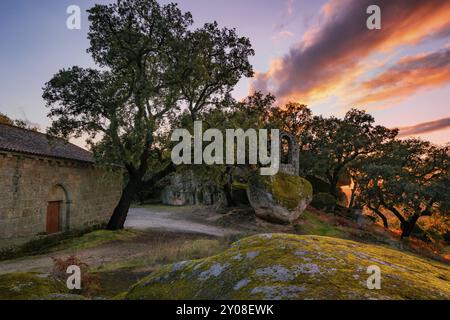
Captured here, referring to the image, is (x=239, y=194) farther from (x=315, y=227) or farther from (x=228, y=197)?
(x=315, y=227)

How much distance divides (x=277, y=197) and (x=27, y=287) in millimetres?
21480

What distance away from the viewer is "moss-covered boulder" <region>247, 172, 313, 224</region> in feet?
79.0

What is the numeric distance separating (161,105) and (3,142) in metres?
9.40

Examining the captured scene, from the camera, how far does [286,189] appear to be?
25094mm

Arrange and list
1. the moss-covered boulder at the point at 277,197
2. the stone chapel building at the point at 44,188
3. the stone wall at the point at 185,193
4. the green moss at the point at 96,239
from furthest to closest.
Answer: the stone wall at the point at 185,193, the moss-covered boulder at the point at 277,197, the green moss at the point at 96,239, the stone chapel building at the point at 44,188

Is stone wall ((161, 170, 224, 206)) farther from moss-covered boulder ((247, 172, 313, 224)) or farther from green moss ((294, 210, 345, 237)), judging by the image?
green moss ((294, 210, 345, 237))

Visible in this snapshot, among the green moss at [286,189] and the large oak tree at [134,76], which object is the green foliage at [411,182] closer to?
the green moss at [286,189]

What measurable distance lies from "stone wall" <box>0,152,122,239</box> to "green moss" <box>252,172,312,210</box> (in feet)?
41.9

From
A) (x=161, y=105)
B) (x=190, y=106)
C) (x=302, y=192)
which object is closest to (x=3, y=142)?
(x=161, y=105)

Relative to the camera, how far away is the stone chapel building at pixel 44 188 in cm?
1543

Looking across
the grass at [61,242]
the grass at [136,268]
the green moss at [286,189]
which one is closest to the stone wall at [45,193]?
the grass at [61,242]

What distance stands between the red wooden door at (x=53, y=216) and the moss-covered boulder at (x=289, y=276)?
1797 cm

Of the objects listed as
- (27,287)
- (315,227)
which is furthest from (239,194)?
(27,287)
